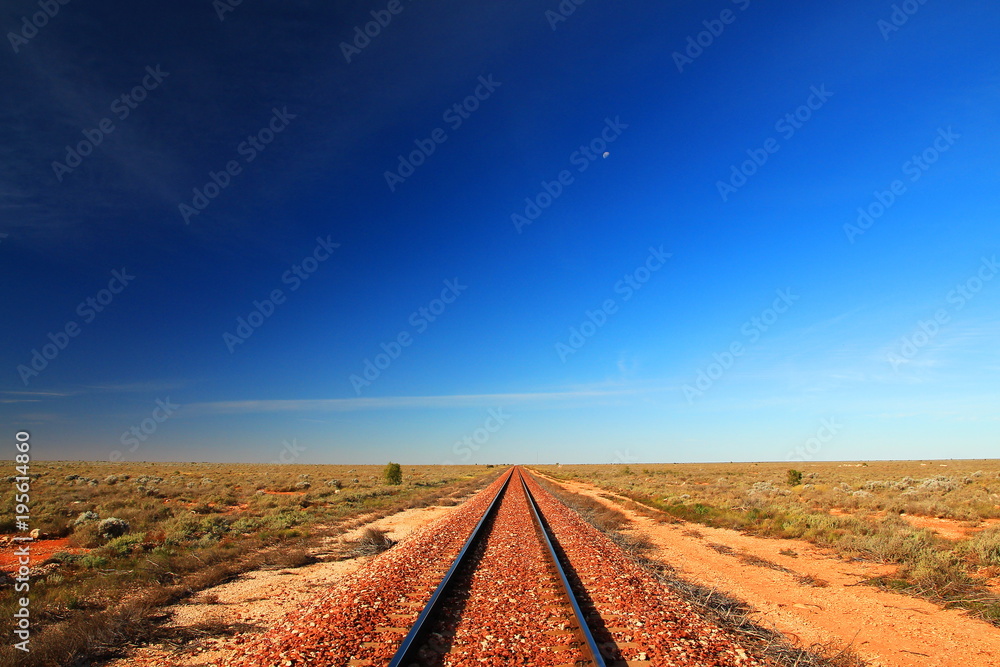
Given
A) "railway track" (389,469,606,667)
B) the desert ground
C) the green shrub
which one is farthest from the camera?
the green shrub

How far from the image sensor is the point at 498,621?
6.43m

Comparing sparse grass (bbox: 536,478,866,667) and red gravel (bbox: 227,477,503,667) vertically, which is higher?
red gravel (bbox: 227,477,503,667)

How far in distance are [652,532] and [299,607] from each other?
1207 cm

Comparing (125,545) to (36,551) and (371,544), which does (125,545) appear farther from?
(371,544)

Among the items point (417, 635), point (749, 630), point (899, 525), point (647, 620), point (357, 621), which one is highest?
point (417, 635)

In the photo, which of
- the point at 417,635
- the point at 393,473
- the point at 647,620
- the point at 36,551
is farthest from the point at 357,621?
the point at 393,473

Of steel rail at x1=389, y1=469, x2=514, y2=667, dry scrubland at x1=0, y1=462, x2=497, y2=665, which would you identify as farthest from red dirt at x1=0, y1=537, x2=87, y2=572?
steel rail at x1=389, y1=469, x2=514, y2=667

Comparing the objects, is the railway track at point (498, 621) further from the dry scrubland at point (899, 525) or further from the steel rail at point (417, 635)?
the dry scrubland at point (899, 525)

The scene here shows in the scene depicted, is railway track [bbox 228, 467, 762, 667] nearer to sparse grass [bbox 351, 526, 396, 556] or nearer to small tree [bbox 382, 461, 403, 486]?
sparse grass [bbox 351, 526, 396, 556]

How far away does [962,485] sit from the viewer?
82.5ft

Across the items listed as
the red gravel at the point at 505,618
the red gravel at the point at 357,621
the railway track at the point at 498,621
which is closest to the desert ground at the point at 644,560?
the red gravel at the point at 357,621

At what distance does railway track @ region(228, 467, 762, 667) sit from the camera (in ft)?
17.4

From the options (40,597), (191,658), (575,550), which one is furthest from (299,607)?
(575,550)

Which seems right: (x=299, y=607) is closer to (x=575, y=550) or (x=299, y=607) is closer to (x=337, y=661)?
(x=337, y=661)
